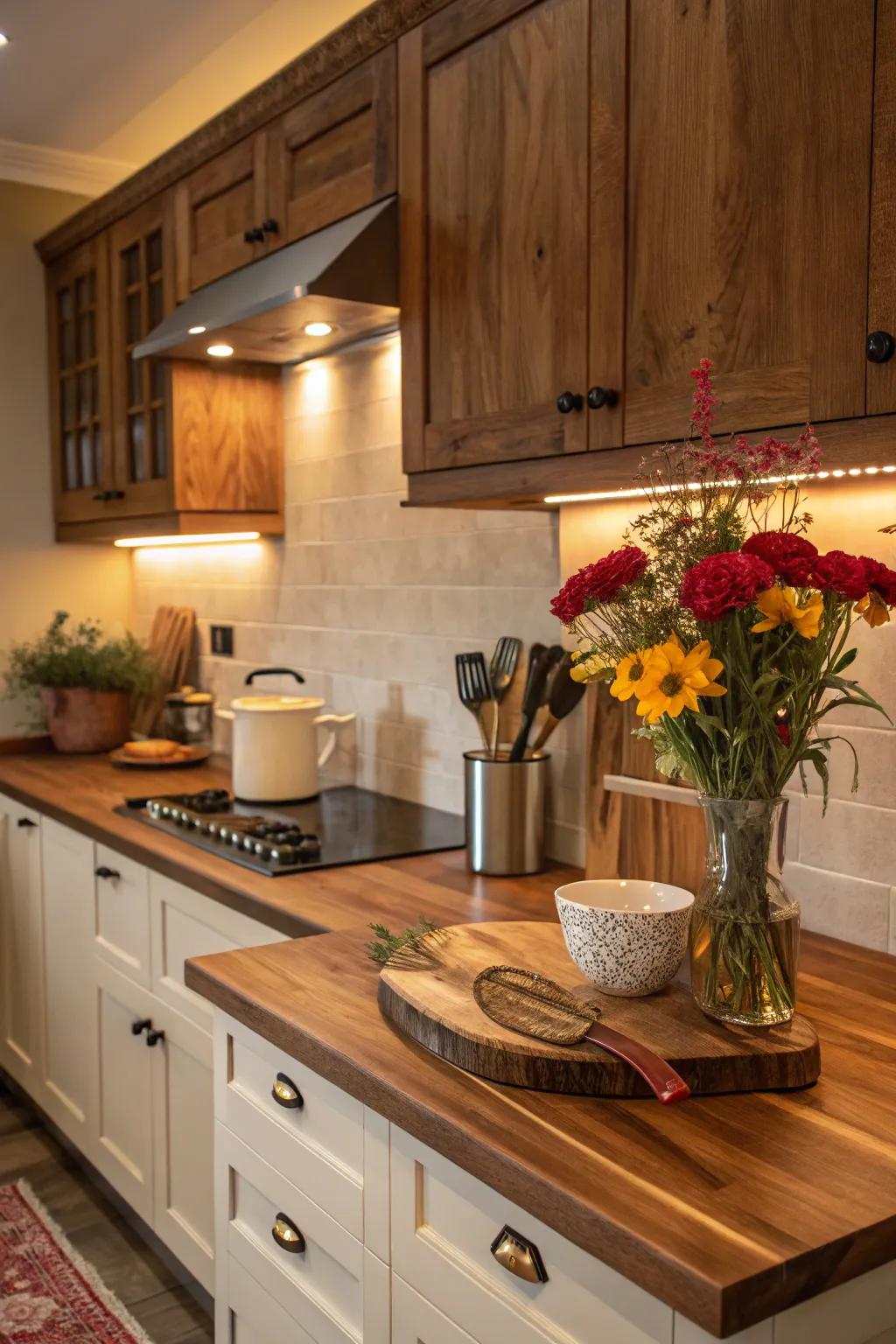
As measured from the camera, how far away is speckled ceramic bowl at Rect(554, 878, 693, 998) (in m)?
1.27

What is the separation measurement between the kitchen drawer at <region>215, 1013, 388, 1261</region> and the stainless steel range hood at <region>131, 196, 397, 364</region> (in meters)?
1.22

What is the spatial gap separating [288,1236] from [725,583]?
0.94m

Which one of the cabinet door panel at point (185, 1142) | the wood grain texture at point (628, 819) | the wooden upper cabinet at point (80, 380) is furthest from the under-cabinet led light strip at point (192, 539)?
the wood grain texture at point (628, 819)

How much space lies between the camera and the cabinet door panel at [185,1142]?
2.13 metres

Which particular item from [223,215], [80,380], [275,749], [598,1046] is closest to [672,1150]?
[598,1046]

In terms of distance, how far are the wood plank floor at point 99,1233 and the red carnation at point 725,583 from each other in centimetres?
185

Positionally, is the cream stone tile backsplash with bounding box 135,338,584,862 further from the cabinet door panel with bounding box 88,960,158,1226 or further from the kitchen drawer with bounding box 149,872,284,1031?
the cabinet door panel with bounding box 88,960,158,1226

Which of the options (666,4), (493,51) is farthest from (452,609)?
Answer: (666,4)

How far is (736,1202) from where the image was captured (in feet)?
3.10

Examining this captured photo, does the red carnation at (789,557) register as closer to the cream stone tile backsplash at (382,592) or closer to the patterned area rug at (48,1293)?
the cream stone tile backsplash at (382,592)

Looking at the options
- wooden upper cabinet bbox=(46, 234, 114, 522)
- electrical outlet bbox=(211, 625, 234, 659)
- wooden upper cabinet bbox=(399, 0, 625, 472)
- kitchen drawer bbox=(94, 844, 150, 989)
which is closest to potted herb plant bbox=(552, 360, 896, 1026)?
wooden upper cabinet bbox=(399, 0, 625, 472)

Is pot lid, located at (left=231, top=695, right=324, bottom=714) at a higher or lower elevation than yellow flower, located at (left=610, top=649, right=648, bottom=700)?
lower

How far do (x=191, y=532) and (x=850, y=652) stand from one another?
6.94ft

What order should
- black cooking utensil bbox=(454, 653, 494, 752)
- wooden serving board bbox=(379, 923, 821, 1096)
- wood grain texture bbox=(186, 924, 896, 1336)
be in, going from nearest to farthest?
1. wood grain texture bbox=(186, 924, 896, 1336)
2. wooden serving board bbox=(379, 923, 821, 1096)
3. black cooking utensil bbox=(454, 653, 494, 752)
